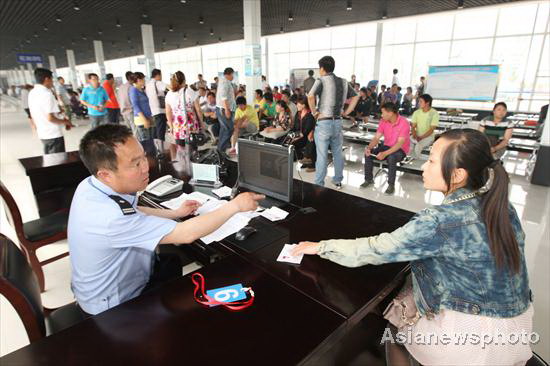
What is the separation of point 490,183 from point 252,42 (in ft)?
22.2

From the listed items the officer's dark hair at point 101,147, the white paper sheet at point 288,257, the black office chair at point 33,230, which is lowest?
the black office chair at point 33,230

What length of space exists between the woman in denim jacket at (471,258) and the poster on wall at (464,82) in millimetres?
8733

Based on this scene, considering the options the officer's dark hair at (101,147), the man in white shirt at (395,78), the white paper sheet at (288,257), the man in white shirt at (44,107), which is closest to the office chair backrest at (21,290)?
the officer's dark hair at (101,147)

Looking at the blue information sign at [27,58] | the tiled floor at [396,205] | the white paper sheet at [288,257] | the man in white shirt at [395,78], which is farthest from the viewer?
the blue information sign at [27,58]

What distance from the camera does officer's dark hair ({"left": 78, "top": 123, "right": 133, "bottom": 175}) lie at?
1.19 metres

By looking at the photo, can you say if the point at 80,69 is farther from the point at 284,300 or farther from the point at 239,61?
the point at 284,300

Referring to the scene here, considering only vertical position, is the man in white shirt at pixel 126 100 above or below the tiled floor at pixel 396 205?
above

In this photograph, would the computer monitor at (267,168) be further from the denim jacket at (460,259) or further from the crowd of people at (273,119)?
the denim jacket at (460,259)

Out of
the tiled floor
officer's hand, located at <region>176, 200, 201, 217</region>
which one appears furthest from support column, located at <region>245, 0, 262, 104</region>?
officer's hand, located at <region>176, 200, 201, 217</region>

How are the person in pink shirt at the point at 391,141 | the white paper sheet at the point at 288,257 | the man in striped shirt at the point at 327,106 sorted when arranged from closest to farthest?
the white paper sheet at the point at 288,257 → the man in striped shirt at the point at 327,106 → the person in pink shirt at the point at 391,141

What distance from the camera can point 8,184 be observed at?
15.1ft

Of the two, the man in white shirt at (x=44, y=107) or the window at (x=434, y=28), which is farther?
the window at (x=434, y=28)

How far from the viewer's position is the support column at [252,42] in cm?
680

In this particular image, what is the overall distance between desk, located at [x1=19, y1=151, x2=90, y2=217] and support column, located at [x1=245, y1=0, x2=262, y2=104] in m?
4.70
